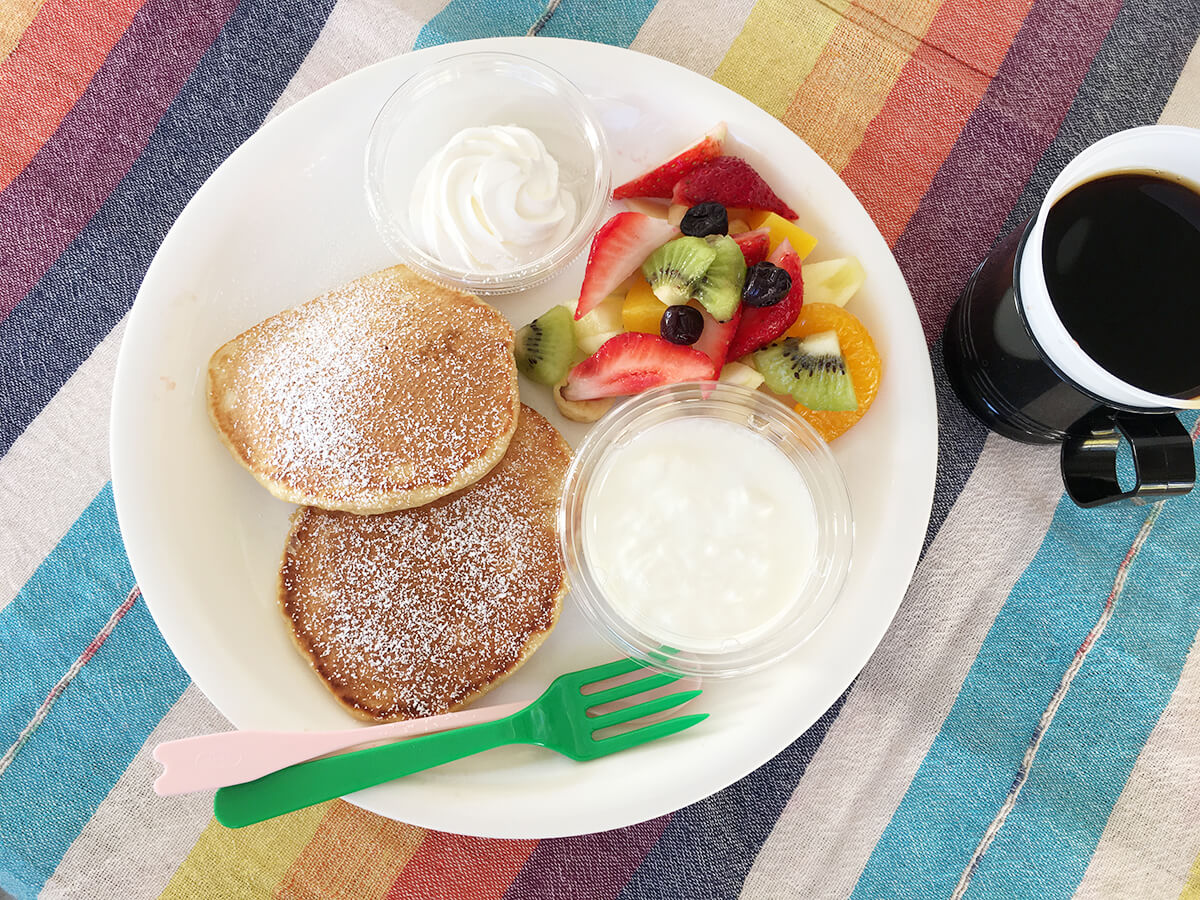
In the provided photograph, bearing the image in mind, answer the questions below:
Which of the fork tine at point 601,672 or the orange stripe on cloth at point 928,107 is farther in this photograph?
the orange stripe on cloth at point 928,107

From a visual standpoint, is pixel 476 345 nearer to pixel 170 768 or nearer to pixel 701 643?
pixel 701 643

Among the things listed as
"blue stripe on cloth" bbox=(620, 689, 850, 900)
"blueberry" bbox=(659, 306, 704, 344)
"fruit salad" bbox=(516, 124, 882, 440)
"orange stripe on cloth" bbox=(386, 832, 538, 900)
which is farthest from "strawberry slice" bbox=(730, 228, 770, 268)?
"orange stripe on cloth" bbox=(386, 832, 538, 900)

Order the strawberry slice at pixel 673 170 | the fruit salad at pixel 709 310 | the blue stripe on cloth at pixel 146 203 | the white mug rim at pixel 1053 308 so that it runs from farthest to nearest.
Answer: the blue stripe on cloth at pixel 146 203 → the strawberry slice at pixel 673 170 → the fruit salad at pixel 709 310 → the white mug rim at pixel 1053 308

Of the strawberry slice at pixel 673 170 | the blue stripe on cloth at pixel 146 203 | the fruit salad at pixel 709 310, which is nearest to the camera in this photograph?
the fruit salad at pixel 709 310

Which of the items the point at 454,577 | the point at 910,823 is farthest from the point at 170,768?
the point at 910,823

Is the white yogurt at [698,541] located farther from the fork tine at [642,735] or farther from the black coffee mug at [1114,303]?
the black coffee mug at [1114,303]

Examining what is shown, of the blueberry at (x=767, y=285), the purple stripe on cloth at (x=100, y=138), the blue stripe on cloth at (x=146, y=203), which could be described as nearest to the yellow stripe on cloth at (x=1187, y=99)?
the blueberry at (x=767, y=285)

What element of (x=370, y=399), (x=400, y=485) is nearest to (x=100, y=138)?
(x=370, y=399)
